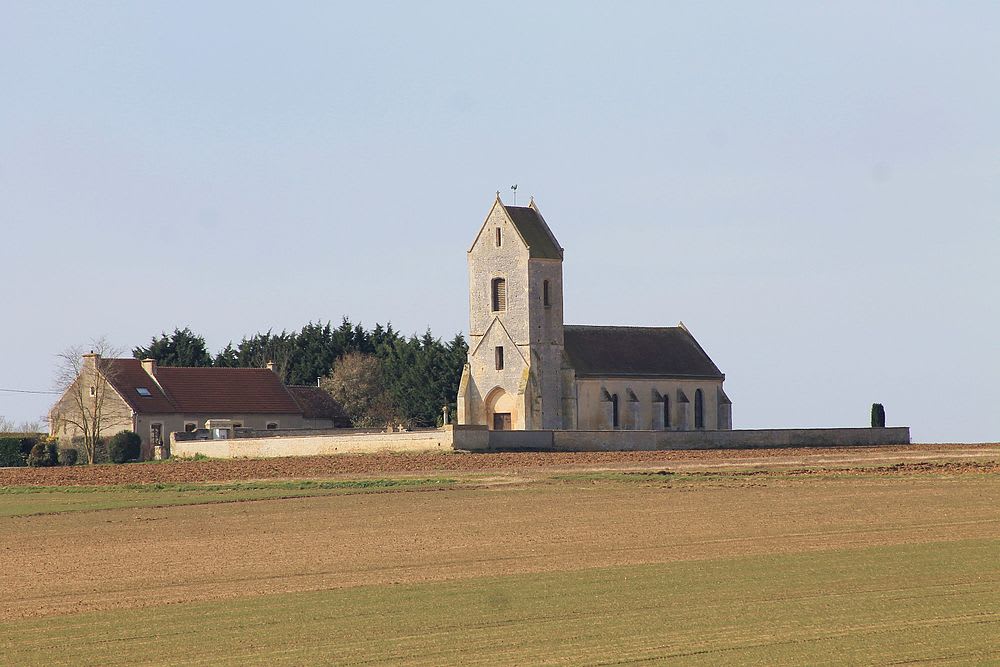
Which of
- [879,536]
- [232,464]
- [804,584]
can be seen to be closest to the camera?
[804,584]

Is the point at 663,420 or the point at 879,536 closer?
the point at 879,536

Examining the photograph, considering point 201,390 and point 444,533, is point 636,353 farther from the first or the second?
point 444,533

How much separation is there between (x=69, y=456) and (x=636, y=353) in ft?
96.4

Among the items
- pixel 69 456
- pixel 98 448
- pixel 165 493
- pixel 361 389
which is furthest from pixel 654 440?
pixel 361 389

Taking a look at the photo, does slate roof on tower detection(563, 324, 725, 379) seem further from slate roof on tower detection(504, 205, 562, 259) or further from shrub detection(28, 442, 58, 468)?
shrub detection(28, 442, 58, 468)

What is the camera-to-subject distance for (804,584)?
22125 mm

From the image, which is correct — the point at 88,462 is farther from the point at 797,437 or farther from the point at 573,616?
the point at 573,616

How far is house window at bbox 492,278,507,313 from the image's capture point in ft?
258

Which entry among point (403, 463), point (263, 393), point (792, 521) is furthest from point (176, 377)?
point (792, 521)

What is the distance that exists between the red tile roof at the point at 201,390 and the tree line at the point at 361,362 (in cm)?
1376

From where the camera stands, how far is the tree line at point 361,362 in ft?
325

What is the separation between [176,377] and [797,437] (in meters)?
33.0

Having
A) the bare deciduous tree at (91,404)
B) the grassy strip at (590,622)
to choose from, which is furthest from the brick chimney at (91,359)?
the grassy strip at (590,622)

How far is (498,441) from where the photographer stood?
67.3m
